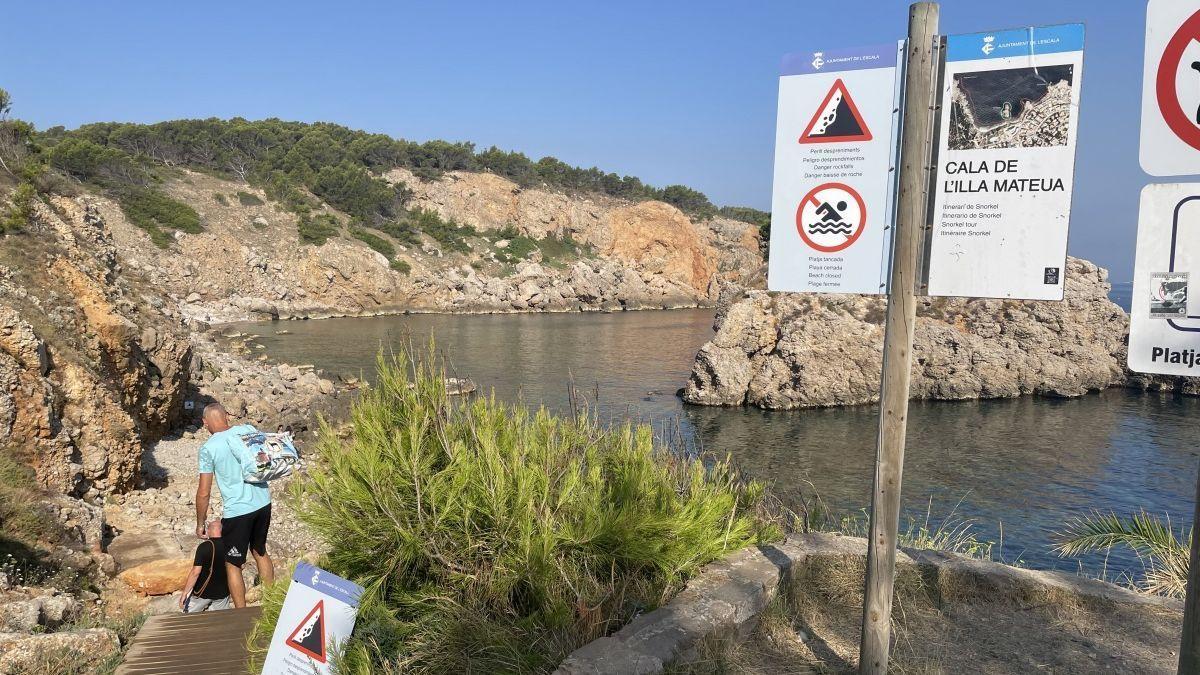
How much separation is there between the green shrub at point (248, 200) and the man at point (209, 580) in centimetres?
5628

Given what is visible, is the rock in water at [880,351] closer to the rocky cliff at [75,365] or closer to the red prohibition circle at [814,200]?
the rocky cliff at [75,365]

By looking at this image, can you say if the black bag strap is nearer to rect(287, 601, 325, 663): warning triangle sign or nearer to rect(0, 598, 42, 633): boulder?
rect(0, 598, 42, 633): boulder

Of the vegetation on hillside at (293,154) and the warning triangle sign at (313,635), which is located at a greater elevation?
the vegetation on hillside at (293,154)

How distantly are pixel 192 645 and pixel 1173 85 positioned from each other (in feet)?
18.0

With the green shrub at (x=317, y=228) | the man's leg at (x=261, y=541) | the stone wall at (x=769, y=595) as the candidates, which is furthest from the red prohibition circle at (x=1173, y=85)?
the green shrub at (x=317, y=228)

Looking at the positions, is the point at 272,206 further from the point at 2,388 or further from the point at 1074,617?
the point at 1074,617

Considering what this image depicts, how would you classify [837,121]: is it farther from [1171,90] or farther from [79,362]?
[79,362]

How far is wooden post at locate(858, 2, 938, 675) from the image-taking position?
3.22m

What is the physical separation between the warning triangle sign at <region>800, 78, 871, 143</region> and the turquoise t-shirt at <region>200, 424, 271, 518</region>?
4.71 meters

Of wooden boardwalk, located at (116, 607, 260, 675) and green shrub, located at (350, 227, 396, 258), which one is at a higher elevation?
green shrub, located at (350, 227, 396, 258)

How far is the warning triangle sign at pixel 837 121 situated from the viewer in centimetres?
340

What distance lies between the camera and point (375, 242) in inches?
2227

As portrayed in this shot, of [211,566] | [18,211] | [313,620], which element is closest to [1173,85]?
[313,620]

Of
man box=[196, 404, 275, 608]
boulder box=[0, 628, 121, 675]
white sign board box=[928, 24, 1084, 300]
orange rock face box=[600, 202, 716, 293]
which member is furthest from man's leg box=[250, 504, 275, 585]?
orange rock face box=[600, 202, 716, 293]
